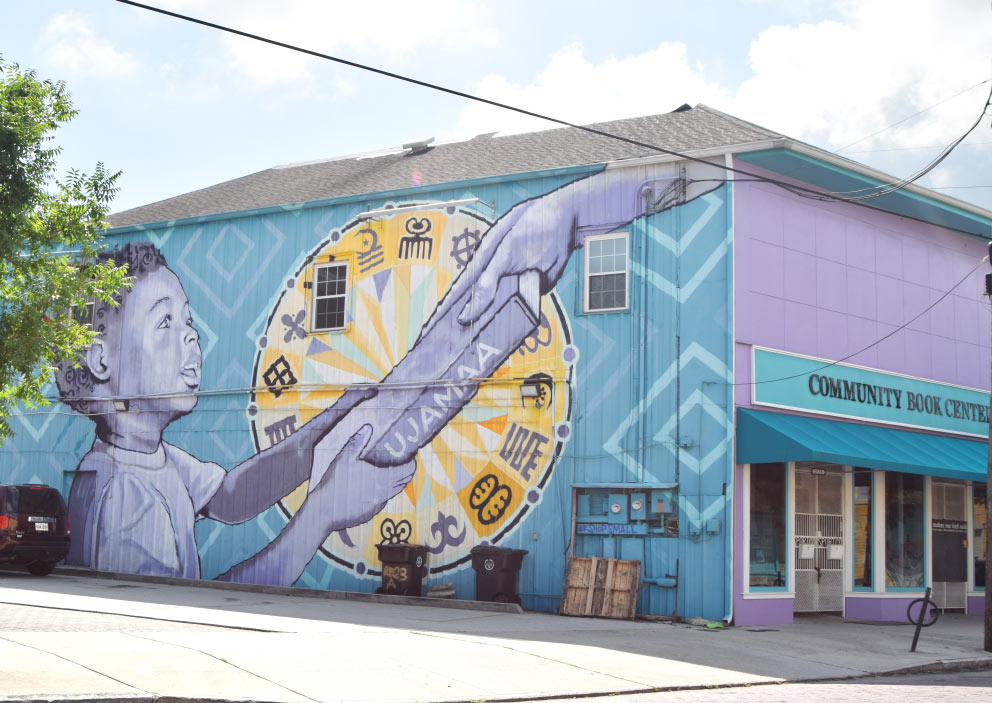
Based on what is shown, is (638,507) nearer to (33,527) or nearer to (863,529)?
(863,529)

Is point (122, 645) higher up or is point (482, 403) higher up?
point (482, 403)

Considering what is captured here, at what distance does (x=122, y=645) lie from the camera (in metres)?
12.1

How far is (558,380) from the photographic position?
802 inches

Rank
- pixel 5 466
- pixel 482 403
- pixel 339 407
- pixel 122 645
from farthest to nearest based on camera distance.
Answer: pixel 5 466
pixel 339 407
pixel 482 403
pixel 122 645

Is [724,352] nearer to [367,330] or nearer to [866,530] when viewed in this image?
[866,530]

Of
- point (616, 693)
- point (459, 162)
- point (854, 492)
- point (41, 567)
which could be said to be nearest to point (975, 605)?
point (854, 492)

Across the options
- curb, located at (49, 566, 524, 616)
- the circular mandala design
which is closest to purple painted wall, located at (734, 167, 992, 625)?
the circular mandala design

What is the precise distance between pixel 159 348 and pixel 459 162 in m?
7.77

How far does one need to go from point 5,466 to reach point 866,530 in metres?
19.5

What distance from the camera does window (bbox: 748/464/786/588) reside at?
62.3 feet

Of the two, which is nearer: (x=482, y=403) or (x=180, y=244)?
(x=482, y=403)

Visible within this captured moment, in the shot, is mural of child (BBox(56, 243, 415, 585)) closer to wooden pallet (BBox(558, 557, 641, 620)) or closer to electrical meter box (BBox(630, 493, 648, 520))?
wooden pallet (BBox(558, 557, 641, 620))

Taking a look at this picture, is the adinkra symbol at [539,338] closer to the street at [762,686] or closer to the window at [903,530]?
the window at [903,530]

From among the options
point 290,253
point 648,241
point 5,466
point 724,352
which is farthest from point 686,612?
point 5,466
